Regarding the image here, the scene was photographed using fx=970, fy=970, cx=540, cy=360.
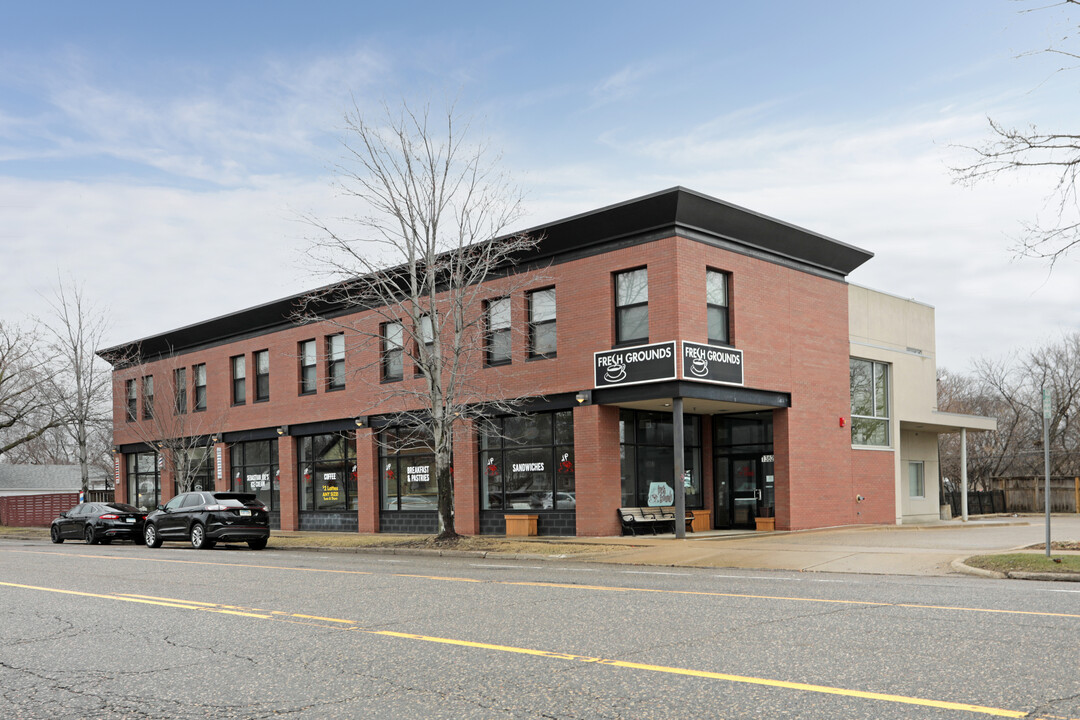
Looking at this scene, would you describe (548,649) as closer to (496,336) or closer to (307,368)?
(496,336)

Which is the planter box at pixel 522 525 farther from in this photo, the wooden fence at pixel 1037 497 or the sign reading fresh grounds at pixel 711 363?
the wooden fence at pixel 1037 497

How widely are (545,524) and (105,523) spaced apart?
14.9 meters

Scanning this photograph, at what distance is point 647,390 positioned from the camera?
2350cm

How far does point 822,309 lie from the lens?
91.2 ft

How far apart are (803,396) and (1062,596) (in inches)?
605

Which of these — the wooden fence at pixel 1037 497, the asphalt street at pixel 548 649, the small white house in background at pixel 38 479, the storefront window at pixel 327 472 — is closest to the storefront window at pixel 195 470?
the storefront window at pixel 327 472

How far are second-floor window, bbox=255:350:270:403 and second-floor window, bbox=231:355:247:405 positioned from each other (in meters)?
1.09

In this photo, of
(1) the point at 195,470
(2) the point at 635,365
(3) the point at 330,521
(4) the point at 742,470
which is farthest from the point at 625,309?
(1) the point at 195,470

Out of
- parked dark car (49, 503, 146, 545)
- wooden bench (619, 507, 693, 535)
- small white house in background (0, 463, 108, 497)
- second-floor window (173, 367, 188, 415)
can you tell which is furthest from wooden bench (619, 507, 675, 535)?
small white house in background (0, 463, 108, 497)

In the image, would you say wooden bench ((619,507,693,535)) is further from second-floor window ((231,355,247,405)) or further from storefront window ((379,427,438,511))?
second-floor window ((231,355,247,405))

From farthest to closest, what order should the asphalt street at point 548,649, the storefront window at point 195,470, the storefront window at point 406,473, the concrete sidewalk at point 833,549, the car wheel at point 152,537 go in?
1. the storefront window at point 195,470
2. the storefront window at point 406,473
3. the car wheel at point 152,537
4. the concrete sidewalk at point 833,549
5. the asphalt street at point 548,649

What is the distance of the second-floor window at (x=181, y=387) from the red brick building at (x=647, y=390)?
9963mm

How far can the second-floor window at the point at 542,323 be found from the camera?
85.7 ft

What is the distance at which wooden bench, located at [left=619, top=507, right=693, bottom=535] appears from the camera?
24.7 m
